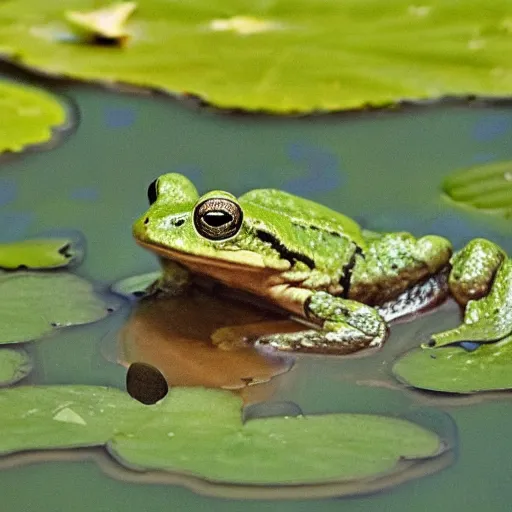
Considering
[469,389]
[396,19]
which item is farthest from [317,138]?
[469,389]

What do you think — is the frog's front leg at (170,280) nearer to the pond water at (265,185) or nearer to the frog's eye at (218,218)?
the pond water at (265,185)

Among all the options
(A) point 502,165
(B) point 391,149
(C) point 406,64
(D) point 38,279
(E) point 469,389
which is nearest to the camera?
(E) point 469,389

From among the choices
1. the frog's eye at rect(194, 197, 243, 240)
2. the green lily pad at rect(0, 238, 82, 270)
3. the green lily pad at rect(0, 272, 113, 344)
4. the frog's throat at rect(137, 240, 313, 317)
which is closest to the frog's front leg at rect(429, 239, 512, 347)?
the frog's throat at rect(137, 240, 313, 317)

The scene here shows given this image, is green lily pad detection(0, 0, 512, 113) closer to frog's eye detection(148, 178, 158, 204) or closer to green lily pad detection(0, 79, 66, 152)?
green lily pad detection(0, 79, 66, 152)

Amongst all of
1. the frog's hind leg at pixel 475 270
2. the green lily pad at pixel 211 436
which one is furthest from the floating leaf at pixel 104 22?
the green lily pad at pixel 211 436

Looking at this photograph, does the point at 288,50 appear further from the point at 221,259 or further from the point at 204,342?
the point at 204,342

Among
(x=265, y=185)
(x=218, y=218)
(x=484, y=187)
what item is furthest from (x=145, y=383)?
(x=484, y=187)

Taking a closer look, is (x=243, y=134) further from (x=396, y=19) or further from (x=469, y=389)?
(x=469, y=389)
